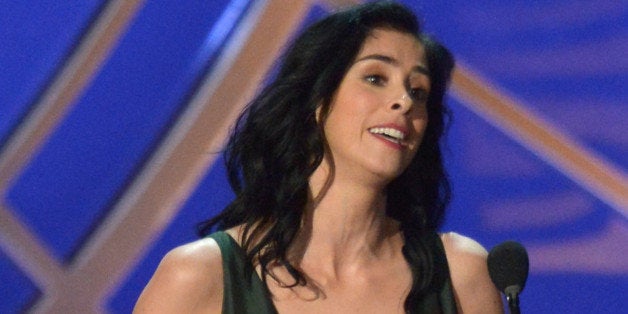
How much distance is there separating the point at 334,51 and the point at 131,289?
0.59 metres

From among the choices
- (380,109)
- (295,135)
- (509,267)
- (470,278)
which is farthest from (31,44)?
(509,267)

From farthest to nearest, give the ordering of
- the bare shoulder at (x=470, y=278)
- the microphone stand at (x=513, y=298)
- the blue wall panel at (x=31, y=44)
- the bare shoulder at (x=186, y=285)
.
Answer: the blue wall panel at (x=31, y=44)
the bare shoulder at (x=470, y=278)
the bare shoulder at (x=186, y=285)
the microphone stand at (x=513, y=298)

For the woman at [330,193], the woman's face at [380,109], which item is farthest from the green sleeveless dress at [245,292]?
the woman's face at [380,109]

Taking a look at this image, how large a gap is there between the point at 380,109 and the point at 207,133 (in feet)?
1.50

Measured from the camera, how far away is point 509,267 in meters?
1.19

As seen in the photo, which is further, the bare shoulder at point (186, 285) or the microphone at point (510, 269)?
the bare shoulder at point (186, 285)

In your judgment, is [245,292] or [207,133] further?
[207,133]

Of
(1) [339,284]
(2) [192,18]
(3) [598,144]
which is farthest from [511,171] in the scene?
(2) [192,18]

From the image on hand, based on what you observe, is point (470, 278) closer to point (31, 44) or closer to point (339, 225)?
point (339, 225)

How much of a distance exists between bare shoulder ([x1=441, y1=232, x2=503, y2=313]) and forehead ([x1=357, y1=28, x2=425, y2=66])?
11.9 inches

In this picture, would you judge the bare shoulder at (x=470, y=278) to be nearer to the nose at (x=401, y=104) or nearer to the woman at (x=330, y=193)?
the woman at (x=330, y=193)

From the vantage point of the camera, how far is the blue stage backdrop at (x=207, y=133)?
69.6 inches

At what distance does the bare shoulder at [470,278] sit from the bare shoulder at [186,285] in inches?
14.6

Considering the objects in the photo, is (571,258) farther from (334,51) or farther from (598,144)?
(334,51)
